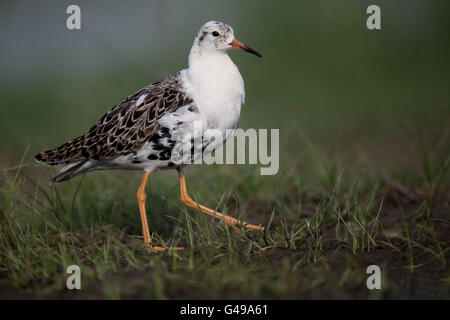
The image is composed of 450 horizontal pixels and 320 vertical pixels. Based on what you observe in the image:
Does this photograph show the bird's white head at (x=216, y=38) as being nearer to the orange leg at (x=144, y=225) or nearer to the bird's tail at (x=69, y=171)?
the orange leg at (x=144, y=225)

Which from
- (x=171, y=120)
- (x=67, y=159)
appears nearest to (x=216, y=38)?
(x=171, y=120)

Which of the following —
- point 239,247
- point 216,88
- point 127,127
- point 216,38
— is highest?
point 216,38

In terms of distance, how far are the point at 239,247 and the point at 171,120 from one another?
1.44 m

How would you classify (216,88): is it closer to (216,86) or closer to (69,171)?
(216,86)

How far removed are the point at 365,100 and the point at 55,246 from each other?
8531 mm

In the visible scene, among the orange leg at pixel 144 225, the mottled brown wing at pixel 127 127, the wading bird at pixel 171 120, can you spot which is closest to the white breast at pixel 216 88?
the wading bird at pixel 171 120

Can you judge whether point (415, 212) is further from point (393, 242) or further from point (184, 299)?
point (184, 299)

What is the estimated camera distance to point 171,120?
532 centimetres

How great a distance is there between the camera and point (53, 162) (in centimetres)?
588

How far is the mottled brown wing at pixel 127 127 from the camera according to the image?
5.46m

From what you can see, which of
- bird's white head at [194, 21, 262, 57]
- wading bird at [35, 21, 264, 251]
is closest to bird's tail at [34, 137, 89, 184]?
wading bird at [35, 21, 264, 251]

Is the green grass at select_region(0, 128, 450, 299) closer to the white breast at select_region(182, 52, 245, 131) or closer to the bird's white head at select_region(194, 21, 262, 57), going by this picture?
the white breast at select_region(182, 52, 245, 131)

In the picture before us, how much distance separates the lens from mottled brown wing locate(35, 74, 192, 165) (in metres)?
5.46

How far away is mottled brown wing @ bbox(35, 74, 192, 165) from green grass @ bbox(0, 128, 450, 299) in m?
0.64
